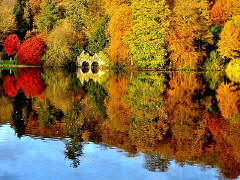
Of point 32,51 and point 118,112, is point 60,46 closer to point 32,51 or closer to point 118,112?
point 32,51

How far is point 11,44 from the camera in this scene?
230 ft

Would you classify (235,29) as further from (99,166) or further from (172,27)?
(99,166)

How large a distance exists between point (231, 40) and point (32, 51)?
3394 centimetres

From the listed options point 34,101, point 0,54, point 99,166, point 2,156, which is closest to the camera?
point 99,166

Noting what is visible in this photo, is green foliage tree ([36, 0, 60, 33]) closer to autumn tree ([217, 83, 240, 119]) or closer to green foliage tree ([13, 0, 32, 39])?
green foliage tree ([13, 0, 32, 39])

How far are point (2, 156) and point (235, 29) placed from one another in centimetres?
4758

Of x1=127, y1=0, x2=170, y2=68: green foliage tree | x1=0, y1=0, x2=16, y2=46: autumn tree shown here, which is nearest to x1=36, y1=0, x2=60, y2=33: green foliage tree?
x1=0, y1=0, x2=16, y2=46: autumn tree

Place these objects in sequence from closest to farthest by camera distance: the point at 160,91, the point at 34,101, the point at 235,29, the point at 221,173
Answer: the point at 221,173 → the point at 34,101 → the point at 160,91 → the point at 235,29

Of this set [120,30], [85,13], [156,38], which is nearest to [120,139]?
[156,38]

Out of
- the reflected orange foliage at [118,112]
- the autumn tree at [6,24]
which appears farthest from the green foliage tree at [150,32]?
the autumn tree at [6,24]

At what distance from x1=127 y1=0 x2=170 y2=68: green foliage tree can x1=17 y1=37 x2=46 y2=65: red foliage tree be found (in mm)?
19730

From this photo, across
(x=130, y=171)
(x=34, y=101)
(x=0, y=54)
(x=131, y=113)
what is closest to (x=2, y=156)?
(x=130, y=171)

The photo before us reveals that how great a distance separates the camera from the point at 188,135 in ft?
41.1

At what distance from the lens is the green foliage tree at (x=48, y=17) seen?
2968 inches
